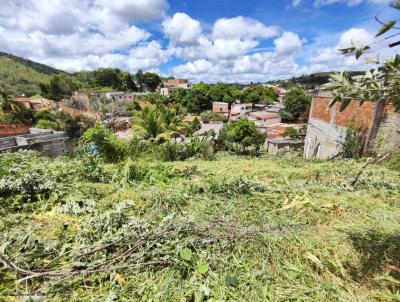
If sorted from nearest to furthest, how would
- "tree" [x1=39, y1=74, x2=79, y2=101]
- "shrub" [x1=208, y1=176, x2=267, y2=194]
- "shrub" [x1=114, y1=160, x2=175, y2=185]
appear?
1. "shrub" [x1=208, y1=176, x2=267, y2=194]
2. "shrub" [x1=114, y1=160, x2=175, y2=185]
3. "tree" [x1=39, y1=74, x2=79, y2=101]

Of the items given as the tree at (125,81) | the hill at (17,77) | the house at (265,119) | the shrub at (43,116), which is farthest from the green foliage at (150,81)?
the shrub at (43,116)

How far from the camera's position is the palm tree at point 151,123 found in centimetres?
1180

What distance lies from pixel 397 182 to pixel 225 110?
40.3m

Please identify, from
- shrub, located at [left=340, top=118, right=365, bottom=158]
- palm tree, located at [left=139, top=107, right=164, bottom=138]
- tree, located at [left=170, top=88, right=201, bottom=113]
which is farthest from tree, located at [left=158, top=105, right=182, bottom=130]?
tree, located at [left=170, top=88, right=201, bottom=113]

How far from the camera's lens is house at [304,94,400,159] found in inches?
237

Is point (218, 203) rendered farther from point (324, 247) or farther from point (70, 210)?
point (70, 210)

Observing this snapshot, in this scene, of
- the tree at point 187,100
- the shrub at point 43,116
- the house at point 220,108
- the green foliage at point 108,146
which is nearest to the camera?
the green foliage at point 108,146

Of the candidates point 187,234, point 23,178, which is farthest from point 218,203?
point 23,178

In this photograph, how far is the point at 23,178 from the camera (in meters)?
3.30

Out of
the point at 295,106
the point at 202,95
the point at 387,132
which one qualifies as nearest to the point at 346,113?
the point at 387,132

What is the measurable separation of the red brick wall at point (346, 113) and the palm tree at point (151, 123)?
728cm

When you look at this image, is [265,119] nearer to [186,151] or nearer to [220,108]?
[220,108]

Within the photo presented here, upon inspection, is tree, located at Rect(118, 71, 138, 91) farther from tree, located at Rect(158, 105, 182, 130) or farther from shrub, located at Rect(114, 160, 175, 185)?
shrub, located at Rect(114, 160, 175, 185)

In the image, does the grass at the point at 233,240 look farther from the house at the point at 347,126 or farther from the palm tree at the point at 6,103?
the palm tree at the point at 6,103
